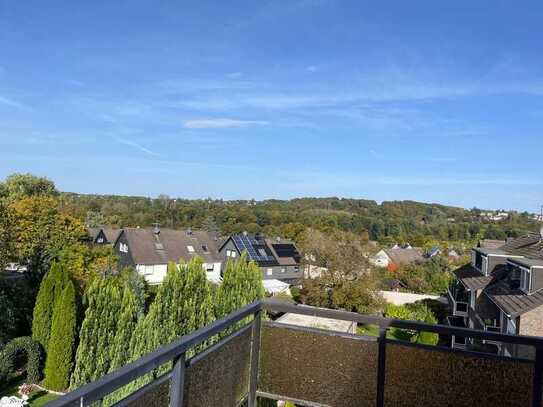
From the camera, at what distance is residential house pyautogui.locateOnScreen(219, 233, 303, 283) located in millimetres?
35719

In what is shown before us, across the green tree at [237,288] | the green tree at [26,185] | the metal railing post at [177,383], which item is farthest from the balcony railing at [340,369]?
the green tree at [26,185]

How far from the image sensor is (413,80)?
13.0 meters

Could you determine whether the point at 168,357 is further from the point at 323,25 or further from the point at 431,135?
the point at 431,135

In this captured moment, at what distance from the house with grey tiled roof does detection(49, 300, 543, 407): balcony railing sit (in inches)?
253

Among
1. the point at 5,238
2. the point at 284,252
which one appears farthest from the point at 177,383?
the point at 284,252

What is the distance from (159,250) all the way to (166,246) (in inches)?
30.1

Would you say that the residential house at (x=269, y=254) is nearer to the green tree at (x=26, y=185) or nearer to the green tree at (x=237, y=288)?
the green tree at (x=26, y=185)

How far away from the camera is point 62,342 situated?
12312mm

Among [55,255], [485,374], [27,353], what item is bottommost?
[27,353]

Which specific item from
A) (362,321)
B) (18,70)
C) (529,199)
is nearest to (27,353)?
(18,70)

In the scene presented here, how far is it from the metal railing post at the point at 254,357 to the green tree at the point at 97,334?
911 centimetres

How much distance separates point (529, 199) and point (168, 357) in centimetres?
3734

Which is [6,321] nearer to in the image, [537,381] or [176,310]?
[176,310]

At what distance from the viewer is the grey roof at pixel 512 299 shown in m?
11.3
